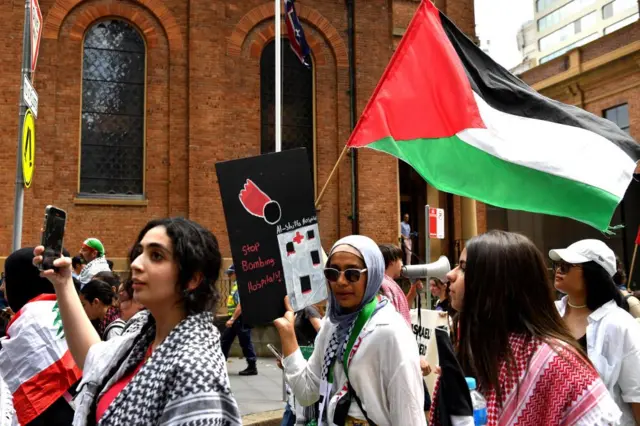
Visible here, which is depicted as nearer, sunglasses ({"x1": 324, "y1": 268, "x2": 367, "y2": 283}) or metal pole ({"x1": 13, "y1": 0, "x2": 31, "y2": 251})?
sunglasses ({"x1": 324, "y1": 268, "x2": 367, "y2": 283})

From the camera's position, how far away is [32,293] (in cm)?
381

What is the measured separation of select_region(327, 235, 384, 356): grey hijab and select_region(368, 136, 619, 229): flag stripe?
2087 millimetres

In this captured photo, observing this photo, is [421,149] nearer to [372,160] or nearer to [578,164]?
[578,164]

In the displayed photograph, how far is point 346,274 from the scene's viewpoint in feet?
11.0

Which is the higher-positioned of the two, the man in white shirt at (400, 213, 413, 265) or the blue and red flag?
the blue and red flag

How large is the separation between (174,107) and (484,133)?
1207cm

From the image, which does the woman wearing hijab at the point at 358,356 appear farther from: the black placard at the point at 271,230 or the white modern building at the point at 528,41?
the white modern building at the point at 528,41

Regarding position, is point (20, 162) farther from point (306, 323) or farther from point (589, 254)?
point (589, 254)

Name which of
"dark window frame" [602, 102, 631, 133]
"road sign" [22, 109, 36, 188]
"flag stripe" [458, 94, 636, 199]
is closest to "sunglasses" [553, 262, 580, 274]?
"flag stripe" [458, 94, 636, 199]

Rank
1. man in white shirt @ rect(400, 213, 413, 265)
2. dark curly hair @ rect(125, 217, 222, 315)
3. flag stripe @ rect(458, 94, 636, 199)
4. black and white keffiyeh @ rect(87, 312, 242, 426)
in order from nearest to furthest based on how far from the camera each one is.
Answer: black and white keffiyeh @ rect(87, 312, 242, 426) < dark curly hair @ rect(125, 217, 222, 315) < flag stripe @ rect(458, 94, 636, 199) < man in white shirt @ rect(400, 213, 413, 265)

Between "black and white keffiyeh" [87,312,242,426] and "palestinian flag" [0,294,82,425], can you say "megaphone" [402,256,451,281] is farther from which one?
"palestinian flag" [0,294,82,425]

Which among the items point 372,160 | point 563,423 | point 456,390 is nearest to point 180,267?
point 456,390

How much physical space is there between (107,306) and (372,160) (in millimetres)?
13278

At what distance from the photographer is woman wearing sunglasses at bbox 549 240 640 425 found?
3.73 metres
